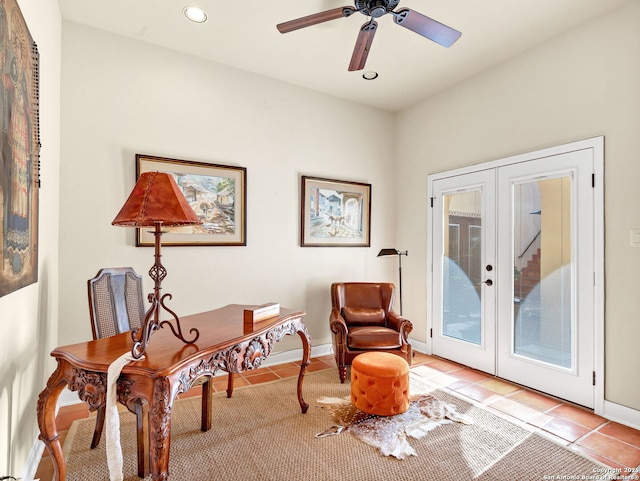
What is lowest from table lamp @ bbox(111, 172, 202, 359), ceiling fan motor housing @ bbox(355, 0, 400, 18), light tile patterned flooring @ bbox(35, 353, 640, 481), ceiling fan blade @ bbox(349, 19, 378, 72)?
light tile patterned flooring @ bbox(35, 353, 640, 481)

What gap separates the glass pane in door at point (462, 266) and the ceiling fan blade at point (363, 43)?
1.95 metres

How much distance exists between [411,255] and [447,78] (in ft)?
6.95

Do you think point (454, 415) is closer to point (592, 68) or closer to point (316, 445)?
point (316, 445)

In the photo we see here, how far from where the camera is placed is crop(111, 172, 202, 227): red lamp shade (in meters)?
1.65

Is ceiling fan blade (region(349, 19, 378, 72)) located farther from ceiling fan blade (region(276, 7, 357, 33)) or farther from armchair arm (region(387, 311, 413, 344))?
armchair arm (region(387, 311, 413, 344))

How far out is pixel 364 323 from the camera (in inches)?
147

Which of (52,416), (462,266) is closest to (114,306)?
(52,416)

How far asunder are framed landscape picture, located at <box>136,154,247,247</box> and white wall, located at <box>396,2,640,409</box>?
2.40 meters

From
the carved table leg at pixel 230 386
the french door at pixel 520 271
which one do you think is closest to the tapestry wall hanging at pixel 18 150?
the carved table leg at pixel 230 386

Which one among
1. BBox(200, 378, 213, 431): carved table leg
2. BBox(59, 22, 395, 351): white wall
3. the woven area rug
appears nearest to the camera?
the woven area rug

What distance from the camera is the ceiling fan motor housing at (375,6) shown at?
2371 millimetres

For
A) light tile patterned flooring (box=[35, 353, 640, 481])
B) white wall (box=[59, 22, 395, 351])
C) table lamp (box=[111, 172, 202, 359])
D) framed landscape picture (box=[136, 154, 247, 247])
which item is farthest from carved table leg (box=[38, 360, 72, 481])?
framed landscape picture (box=[136, 154, 247, 247])

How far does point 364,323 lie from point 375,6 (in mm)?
2807

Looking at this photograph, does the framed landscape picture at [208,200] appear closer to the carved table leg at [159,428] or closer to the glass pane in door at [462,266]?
the carved table leg at [159,428]
